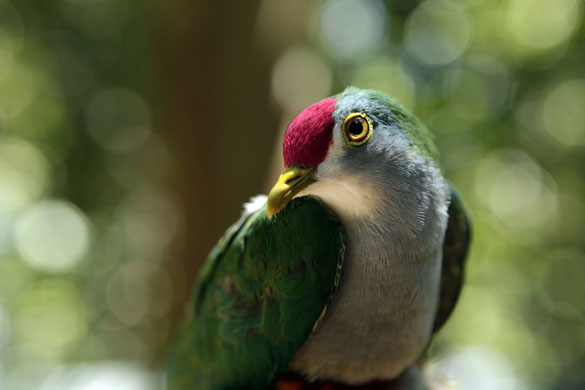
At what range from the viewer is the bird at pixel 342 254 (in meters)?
0.99

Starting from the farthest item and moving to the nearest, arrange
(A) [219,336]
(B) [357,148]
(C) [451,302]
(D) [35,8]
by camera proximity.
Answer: (D) [35,8] < (C) [451,302] < (A) [219,336] < (B) [357,148]

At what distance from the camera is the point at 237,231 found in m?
1.36

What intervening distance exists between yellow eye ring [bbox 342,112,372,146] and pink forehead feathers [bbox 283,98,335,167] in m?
0.03

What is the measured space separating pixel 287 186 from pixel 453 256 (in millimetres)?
634

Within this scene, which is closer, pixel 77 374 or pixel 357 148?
pixel 357 148

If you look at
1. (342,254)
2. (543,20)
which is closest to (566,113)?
A: (543,20)

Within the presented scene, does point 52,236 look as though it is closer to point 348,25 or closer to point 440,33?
point 348,25

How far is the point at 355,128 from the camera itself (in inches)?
38.8

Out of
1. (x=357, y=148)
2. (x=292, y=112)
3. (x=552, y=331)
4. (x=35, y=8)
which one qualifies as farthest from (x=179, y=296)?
(x=552, y=331)

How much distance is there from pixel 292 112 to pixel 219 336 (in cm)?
201

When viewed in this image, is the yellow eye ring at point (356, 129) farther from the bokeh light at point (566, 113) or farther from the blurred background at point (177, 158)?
the bokeh light at point (566, 113)

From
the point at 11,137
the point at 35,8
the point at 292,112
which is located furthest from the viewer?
the point at 11,137

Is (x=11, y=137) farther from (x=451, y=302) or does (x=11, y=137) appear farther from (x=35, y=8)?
(x=451, y=302)

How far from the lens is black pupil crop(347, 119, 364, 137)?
0.98 meters
